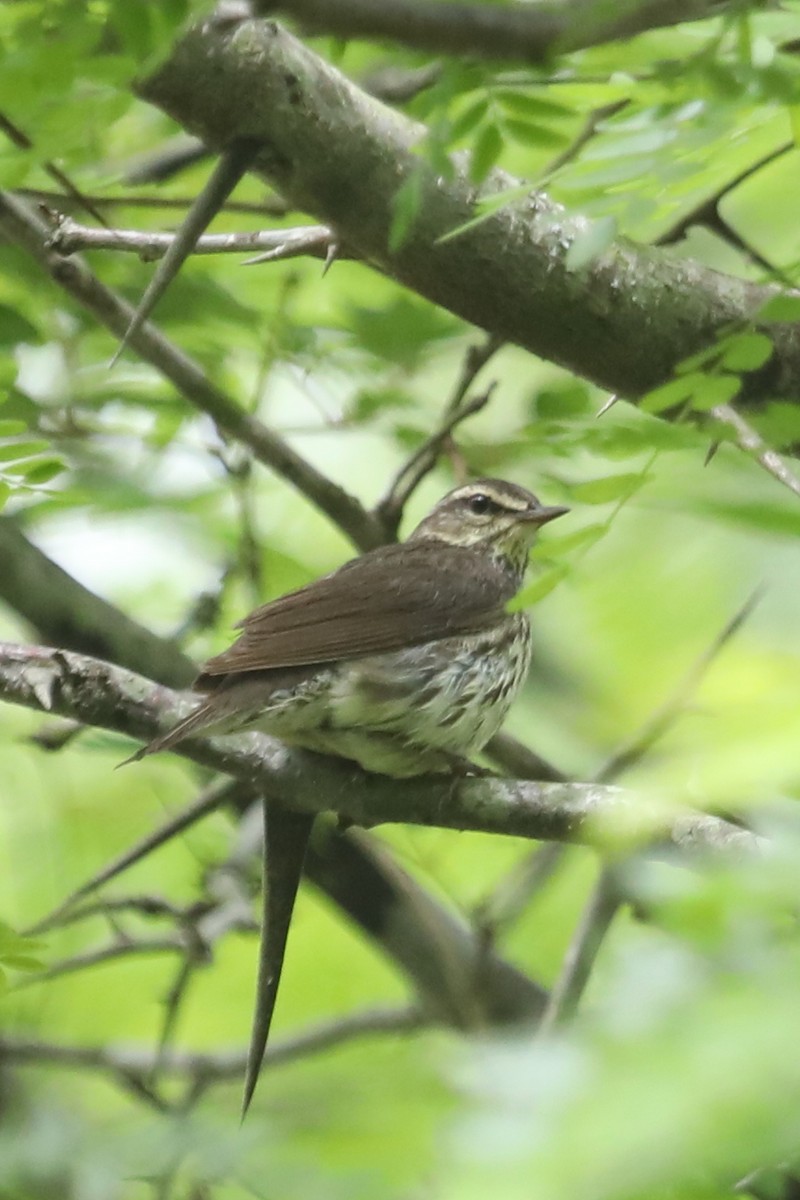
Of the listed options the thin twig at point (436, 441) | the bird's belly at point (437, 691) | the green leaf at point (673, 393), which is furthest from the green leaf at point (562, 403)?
the green leaf at point (673, 393)

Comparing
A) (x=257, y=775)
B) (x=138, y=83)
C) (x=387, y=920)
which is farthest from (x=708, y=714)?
(x=387, y=920)

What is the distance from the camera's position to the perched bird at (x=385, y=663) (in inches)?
153

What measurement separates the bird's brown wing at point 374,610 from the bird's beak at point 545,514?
10.7 inches

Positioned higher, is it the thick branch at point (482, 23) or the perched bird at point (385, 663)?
the thick branch at point (482, 23)

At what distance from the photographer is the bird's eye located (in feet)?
17.8

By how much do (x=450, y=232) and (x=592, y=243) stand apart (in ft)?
1.82

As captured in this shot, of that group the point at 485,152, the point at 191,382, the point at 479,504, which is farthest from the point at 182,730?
the point at 479,504

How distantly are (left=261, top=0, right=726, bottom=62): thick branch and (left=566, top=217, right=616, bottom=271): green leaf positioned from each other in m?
1.03

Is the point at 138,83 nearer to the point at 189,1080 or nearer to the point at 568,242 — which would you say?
the point at 568,242

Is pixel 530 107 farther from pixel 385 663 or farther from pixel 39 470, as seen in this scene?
pixel 385 663

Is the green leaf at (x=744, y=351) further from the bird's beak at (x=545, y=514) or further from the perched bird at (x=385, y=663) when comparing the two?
the bird's beak at (x=545, y=514)

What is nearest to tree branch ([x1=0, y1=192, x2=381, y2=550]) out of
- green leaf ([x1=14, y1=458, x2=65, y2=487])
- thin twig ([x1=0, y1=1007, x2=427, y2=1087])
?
green leaf ([x1=14, y1=458, x2=65, y2=487])

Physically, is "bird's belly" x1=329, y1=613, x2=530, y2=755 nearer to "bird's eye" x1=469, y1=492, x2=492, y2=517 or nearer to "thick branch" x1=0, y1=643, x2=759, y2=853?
"thick branch" x1=0, y1=643, x2=759, y2=853

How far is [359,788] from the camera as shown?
364cm
